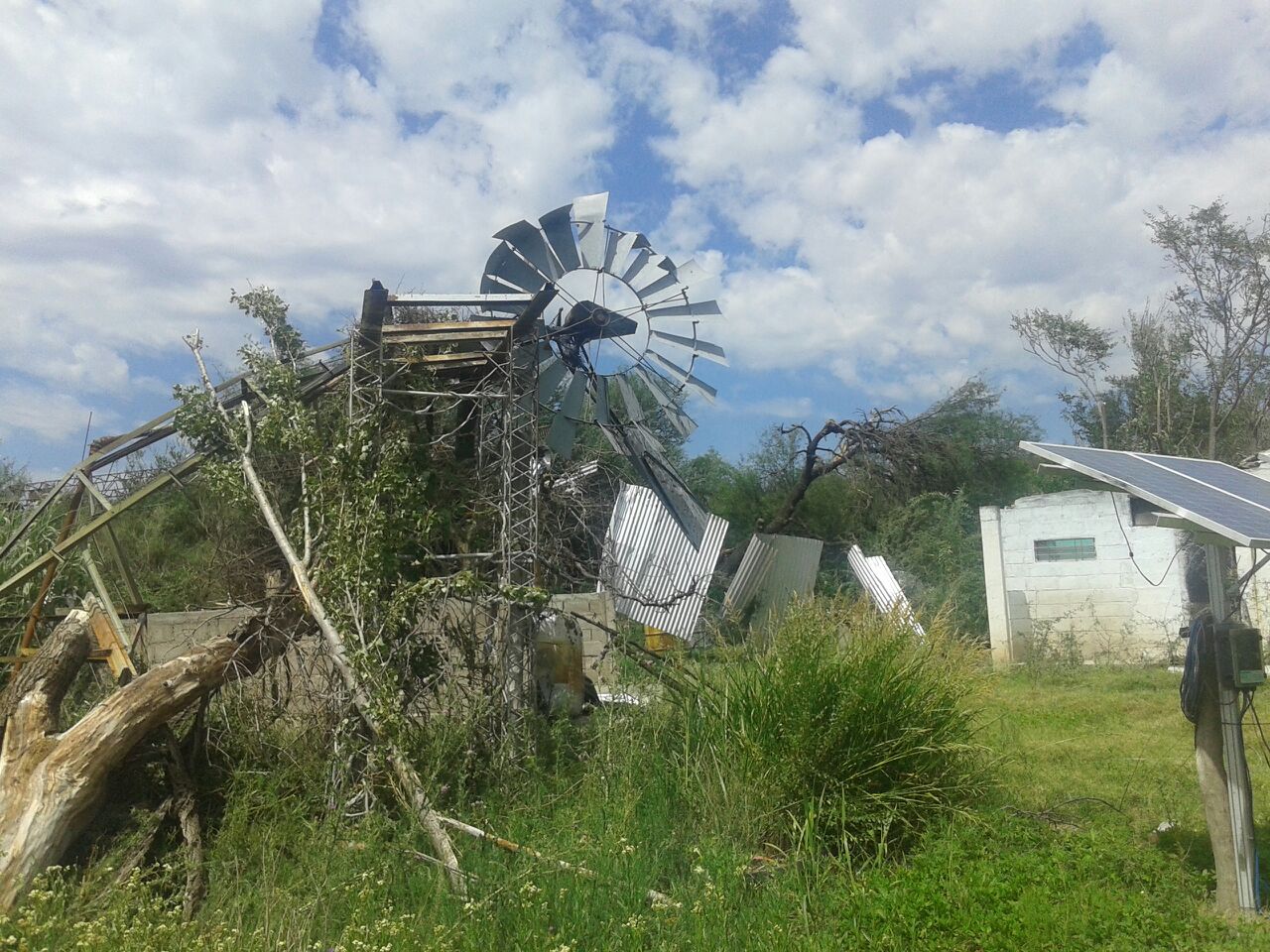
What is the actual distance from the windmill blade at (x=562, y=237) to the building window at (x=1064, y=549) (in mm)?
10367

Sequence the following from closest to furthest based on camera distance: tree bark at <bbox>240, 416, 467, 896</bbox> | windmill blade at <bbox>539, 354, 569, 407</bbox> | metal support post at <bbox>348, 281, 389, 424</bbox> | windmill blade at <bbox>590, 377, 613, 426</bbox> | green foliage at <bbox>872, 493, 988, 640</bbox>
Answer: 1. tree bark at <bbox>240, 416, 467, 896</bbox>
2. metal support post at <bbox>348, 281, 389, 424</bbox>
3. windmill blade at <bbox>539, 354, 569, 407</bbox>
4. windmill blade at <bbox>590, 377, 613, 426</bbox>
5. green foliage at <bbox>872, 493, 988, 640</bbox>

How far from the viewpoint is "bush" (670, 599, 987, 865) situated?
5629mm

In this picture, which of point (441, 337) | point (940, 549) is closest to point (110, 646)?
point (441, 337)

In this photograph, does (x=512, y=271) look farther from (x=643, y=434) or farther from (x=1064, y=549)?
(x=1064, y=549)

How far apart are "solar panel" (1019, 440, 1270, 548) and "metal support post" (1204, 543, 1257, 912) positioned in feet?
0.80

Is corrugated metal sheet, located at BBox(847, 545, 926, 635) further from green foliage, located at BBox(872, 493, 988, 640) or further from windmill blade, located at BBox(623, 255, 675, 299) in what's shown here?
windmill blade, located at BBox(623, 255, 675, 299)

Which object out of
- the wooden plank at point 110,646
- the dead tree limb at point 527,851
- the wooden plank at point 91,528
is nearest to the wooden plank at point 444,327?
the wooden plank at point 91,528

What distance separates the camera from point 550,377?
7.52 m

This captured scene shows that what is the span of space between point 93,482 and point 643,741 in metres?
3.98

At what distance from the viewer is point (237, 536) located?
446 inches

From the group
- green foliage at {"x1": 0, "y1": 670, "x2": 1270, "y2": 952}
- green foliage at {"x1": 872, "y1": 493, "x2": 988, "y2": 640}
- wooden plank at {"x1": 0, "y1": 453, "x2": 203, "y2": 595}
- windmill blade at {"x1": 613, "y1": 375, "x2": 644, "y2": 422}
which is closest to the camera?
green foliage at {"x1": 0, "y1": 670, "x2": 1270, "y2": 952}

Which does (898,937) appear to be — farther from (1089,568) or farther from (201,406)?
(1089,568)

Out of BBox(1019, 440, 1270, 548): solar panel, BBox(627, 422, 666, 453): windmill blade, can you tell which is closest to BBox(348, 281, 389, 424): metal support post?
BBox(627, 422, 666, 453): windmill blade

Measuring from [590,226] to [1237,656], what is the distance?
16.0 ft
